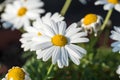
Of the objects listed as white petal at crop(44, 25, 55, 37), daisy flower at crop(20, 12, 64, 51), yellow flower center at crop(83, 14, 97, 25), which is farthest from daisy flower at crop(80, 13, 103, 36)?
white petal at crop(44, 25, 55, 37)

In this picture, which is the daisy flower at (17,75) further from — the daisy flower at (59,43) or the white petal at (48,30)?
the white petal at (48,30)

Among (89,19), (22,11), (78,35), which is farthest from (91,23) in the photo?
(22,11)

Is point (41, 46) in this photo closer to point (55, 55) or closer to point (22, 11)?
point (55, 55)

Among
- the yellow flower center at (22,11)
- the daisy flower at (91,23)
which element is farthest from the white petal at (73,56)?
the yellow flower center at (22,11)

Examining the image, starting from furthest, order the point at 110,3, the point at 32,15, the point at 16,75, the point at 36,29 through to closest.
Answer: the point at 32,15, the point at 110,3, the point at 36,29, the point at 16,75

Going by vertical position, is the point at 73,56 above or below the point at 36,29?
below

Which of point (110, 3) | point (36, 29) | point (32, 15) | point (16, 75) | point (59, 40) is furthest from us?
point (32, 15)

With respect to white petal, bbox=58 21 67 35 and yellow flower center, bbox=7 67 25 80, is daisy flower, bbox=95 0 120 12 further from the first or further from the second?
yellow flower center, bbox=7 67 25 80
